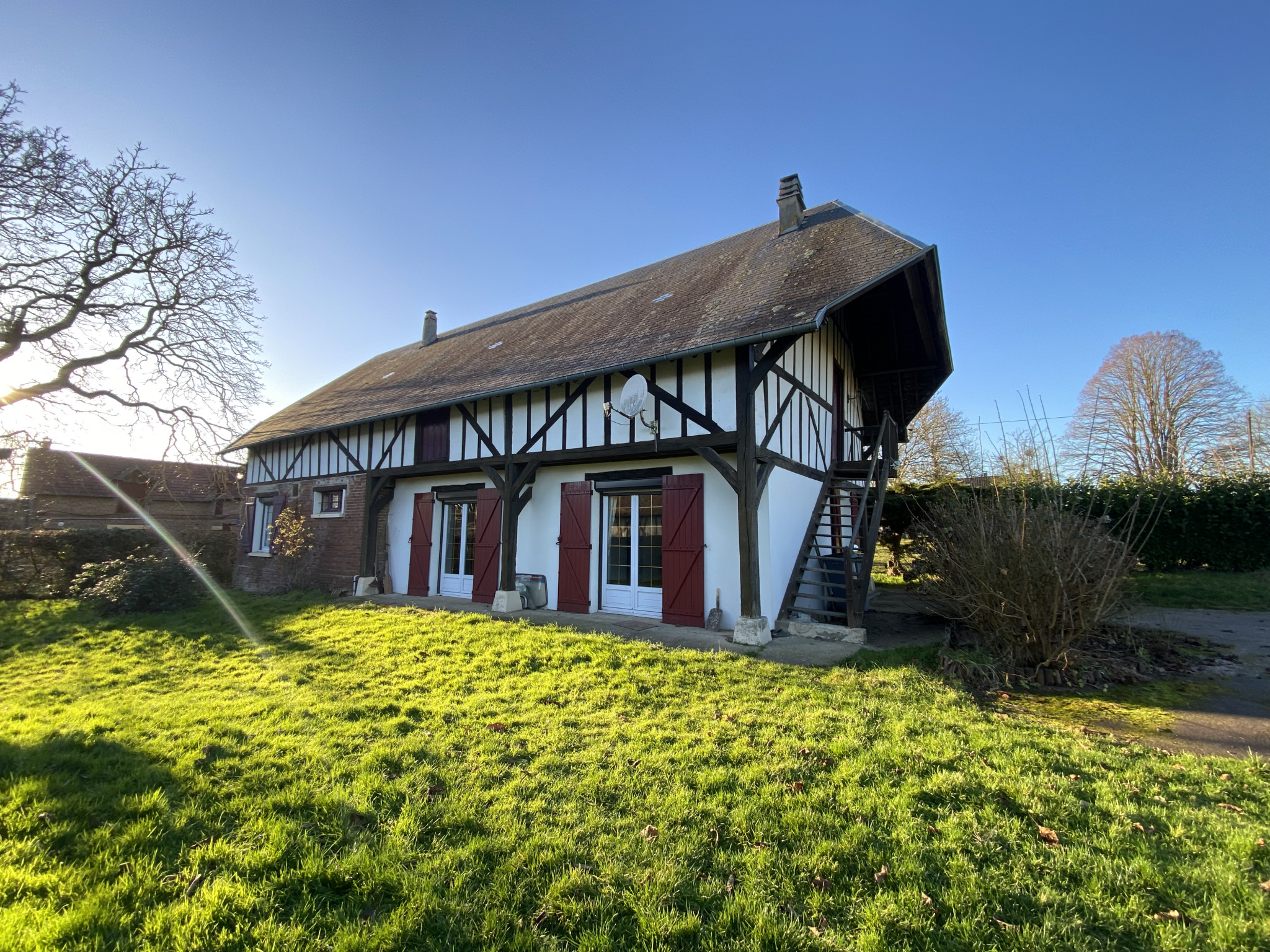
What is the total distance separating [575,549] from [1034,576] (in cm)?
584

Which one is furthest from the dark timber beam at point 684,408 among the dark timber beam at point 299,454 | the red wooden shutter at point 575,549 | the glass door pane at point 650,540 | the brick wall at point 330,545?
the dark timber beam at point 299,454

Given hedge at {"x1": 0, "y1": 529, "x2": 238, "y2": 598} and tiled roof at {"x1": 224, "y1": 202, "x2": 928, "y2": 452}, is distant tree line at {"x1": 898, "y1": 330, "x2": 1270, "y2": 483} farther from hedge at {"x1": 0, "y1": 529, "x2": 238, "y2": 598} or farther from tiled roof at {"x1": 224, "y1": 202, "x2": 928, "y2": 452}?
hedge at {"x1": 0, "y1": 529, "x2": 238, "y2": 598}

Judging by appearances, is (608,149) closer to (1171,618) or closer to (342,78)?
(342,78)

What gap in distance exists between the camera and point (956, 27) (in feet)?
18.7

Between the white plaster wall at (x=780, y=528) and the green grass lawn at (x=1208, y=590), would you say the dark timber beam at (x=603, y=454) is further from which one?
the green grass lawn at (x=1208, y=590)

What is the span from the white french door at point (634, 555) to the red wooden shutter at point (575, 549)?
0.31 meters

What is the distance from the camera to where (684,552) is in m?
7.59

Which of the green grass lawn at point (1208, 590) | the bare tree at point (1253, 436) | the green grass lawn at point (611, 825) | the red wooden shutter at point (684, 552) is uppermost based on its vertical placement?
the bare tree at point (1253, 436)

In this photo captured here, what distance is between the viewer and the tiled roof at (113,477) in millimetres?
22078

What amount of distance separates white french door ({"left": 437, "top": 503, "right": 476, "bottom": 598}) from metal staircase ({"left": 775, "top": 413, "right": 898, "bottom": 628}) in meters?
5.75

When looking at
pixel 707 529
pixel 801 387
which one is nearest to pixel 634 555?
pixel 707 529

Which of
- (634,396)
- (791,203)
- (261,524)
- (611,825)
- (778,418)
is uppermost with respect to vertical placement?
(791,203)

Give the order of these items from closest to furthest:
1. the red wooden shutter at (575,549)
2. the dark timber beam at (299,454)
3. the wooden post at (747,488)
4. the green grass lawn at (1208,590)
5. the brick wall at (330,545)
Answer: the wooden post at (747,488), the red wooden shutter at (575,549), the green grass lawn at (1208,590), the brick wall at (330,545), the dark timber beam at (299,454)

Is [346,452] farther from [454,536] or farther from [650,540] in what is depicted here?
[650,540]
